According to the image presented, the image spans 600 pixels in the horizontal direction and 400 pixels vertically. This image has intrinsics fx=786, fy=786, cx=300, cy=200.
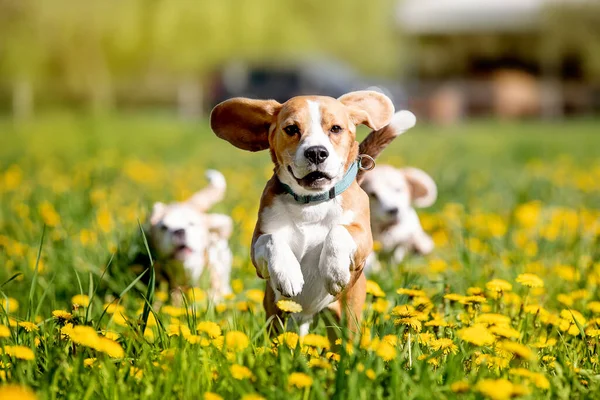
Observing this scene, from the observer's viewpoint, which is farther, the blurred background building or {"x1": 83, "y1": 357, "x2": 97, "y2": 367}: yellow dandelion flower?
the blurred background building

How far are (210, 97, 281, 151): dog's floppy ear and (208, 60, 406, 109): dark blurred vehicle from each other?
19.2 metres

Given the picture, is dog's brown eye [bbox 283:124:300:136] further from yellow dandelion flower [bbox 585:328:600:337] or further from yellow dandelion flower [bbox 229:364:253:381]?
yellow dandelion flower [bbox 585:328:600:337]

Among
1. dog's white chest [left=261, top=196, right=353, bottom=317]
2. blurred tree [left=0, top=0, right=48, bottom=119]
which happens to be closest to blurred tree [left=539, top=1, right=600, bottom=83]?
blurred tree [left=0, top=0, right=48, bottom=119]

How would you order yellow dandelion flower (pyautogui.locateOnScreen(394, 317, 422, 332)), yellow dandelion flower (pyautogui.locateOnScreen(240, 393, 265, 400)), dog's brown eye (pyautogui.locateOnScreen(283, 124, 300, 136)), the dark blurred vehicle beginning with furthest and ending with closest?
the dark blurred vehicle → yellow dandelion flower (pyautogui.locateOnScreen(394, 317, 422, 332)) → dog's brown eye (pyautogui.locateOnScreen(283, 124, 300, 136)) → yellow dandelion flower (pyautogui.locateOnScreen(240, 393, 265, 400))

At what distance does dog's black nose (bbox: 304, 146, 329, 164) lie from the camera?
2141 mm

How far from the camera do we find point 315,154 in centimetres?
214

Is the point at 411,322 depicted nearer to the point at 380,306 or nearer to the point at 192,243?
the point at 380,306

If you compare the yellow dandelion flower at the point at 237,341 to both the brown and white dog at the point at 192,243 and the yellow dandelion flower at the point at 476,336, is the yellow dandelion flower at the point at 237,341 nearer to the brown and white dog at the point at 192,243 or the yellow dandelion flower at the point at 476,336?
the yellow dandelion flower at the point at 476,336

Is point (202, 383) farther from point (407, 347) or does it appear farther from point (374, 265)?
point (374, 265)

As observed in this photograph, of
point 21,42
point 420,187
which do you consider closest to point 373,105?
point 420,187

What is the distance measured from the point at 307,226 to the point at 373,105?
45 centimetres

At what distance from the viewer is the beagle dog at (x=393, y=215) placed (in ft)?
12.8

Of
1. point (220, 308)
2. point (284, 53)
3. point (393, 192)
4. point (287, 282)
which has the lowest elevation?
point (284, 53)

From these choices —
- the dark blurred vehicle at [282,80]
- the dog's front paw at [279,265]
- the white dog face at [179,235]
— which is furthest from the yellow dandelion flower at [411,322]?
the dark blurred vehicle at [282,80]
